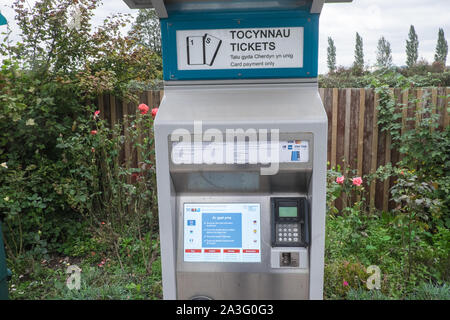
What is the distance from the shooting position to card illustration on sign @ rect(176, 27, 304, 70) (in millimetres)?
1934

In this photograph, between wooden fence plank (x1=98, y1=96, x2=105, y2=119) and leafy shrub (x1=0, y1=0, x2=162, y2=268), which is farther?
wooden fence plank (x1=98, y1=96, x2=105, y2=119)

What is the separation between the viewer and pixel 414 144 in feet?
15.2

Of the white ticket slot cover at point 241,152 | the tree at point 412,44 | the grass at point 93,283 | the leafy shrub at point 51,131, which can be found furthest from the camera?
the tree at point 412,44

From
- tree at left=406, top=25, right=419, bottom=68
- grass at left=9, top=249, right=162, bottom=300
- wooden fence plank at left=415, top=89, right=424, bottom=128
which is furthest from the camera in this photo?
tree at left=406, top=25, right=419, bottom=68

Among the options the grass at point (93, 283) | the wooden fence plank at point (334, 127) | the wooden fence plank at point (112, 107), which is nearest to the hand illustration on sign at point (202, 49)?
the grass at point (93, 283)

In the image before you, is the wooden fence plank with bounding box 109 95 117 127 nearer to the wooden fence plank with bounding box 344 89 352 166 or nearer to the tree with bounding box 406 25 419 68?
the wooden fence plank with bounding box 344 89 352 166

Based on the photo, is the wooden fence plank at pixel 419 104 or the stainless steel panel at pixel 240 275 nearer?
the stainless steel panel at pixel 240 275

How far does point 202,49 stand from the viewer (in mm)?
1970

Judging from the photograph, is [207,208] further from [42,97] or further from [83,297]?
[42,97]

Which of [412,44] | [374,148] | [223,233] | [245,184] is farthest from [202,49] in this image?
[412,44]

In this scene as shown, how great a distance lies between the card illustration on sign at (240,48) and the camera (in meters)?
1.93

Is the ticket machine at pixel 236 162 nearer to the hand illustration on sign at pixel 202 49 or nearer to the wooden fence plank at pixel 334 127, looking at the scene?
the hand illustration on sign at pixel 202 49

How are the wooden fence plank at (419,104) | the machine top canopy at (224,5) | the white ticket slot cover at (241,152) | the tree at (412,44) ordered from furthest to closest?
1. the tree at (412,44)
2. the wooden fence plank at (419,104)
3. the machine top canopy at (224,5)
4. the white ticket slot cover at (241,152)

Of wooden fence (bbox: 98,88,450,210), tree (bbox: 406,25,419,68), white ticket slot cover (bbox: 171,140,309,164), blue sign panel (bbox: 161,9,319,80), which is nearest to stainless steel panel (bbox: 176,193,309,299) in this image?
white ticket slot cover (bbox: 171,140,309,164)
